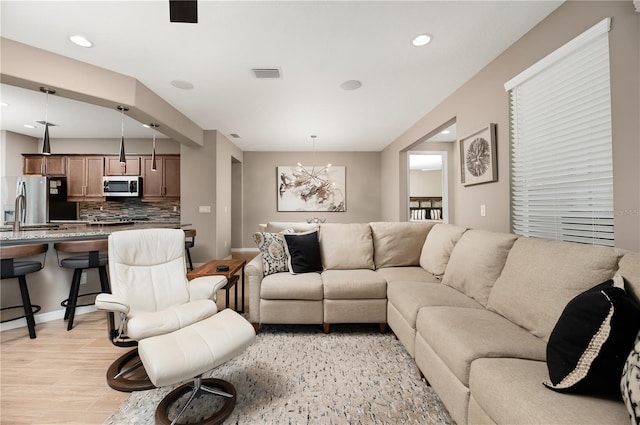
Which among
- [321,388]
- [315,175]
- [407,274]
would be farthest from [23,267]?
[315,175]

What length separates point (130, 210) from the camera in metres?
6.02

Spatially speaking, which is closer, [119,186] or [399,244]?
[399,244]

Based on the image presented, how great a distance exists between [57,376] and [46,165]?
5706mm

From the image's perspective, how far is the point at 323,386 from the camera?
1.80m

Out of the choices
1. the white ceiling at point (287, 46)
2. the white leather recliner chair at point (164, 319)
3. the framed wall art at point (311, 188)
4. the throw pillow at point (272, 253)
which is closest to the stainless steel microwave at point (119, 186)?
the white ceiling at point (287, 46)

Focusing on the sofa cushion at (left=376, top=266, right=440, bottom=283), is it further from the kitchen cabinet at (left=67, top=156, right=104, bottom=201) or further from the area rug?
the kitchen cabinet at (left=67, top=156, right=104, bottom=201)

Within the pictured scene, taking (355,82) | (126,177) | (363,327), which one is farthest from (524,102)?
(126,177)

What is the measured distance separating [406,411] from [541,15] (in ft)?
9.65

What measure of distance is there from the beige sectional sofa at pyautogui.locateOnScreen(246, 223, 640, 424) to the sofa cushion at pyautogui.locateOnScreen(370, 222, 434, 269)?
0.01 meters

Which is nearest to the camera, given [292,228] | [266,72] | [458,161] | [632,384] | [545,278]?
[632,384]

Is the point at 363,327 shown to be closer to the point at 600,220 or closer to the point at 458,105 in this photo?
the point at 600,220

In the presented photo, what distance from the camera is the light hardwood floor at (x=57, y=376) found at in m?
1.59

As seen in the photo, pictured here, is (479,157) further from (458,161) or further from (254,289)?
(254,289)

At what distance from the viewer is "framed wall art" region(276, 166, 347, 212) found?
22.5 feet
